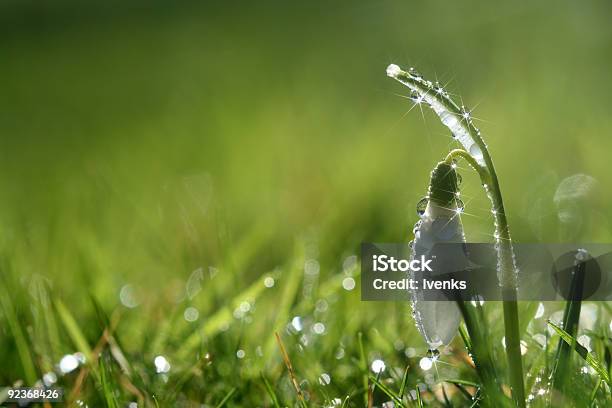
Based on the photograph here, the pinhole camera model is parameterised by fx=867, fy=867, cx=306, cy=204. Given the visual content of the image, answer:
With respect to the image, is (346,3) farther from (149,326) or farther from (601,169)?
(149,326)

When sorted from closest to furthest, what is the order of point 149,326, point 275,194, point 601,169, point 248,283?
point 149,326, point 248,283, point 601,169, point 275,194

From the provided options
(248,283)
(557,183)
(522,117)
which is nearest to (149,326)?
(248,283)

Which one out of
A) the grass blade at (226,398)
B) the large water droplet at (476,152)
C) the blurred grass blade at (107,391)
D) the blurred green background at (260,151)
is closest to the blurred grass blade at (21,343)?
the blurred green background at (260,151)

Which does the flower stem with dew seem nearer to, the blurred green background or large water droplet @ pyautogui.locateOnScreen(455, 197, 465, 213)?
large water droplet @ pyautogui.locateOnScreen(455, 197, 465, 213)

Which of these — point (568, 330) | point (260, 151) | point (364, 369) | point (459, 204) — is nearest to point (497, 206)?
point (459, 204)

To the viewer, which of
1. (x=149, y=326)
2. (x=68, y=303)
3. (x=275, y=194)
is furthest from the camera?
(x=275, y=194)

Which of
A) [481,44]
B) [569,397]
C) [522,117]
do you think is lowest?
[569,397]

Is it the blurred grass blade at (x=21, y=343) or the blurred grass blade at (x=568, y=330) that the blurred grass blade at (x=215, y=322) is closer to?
the blurred grass blade at (x=21, y=343)
